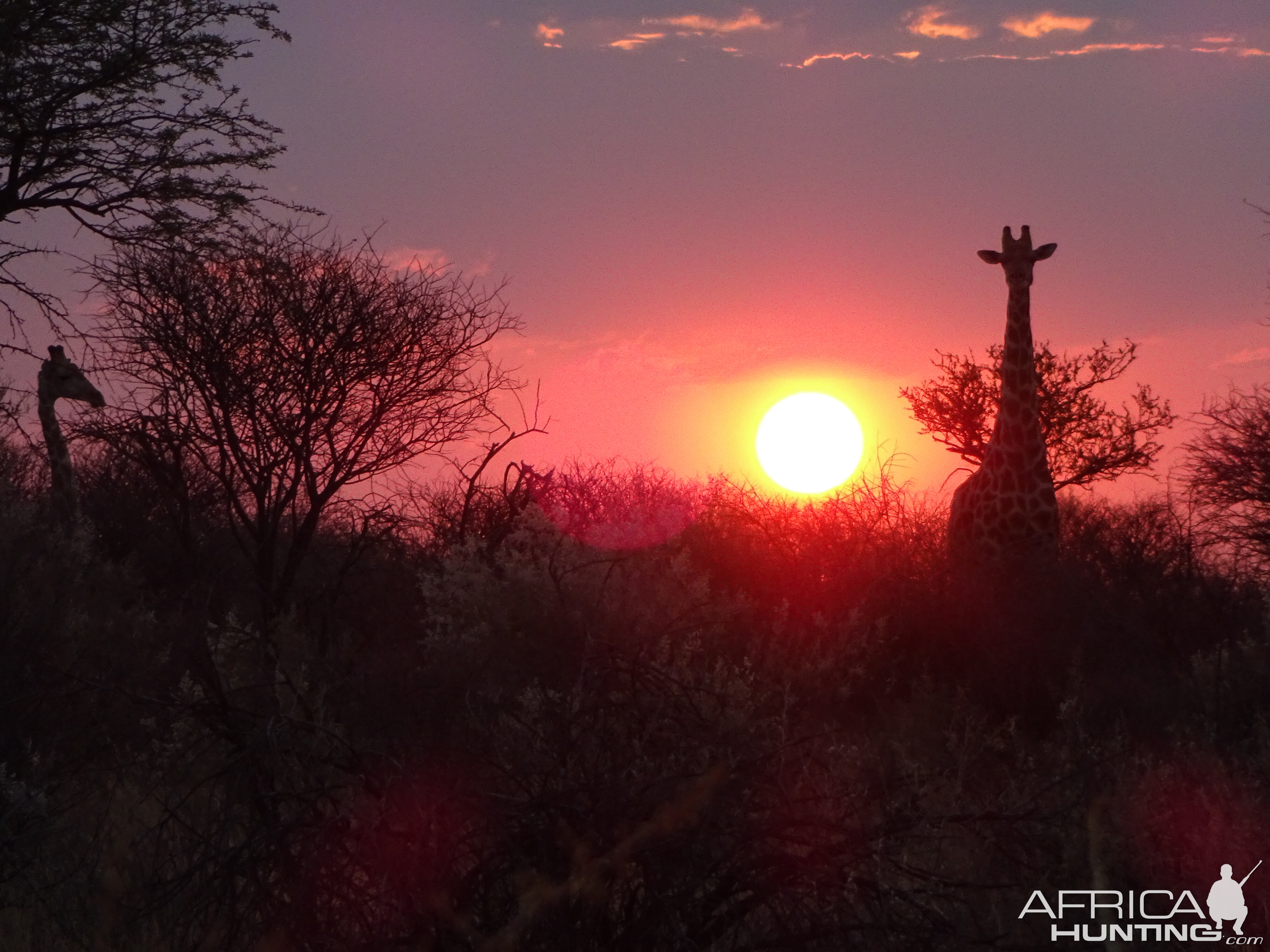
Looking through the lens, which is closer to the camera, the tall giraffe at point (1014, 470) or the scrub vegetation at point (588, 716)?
the scrub vegetation at point (588, 716)

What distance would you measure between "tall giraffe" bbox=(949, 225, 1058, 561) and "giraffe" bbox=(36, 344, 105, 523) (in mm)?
9676

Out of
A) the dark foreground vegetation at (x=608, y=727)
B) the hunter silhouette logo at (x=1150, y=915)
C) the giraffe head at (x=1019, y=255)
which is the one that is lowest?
the hunter silhouette logo at (x=1150, y=915)

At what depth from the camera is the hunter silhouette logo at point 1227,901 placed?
5.34m

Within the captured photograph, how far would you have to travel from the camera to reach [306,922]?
10.4ft

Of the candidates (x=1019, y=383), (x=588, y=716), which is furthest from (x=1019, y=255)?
(x=588, y=716)

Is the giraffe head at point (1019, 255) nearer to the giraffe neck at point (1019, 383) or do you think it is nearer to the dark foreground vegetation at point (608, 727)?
the giraffe neck at point (1019, 383)

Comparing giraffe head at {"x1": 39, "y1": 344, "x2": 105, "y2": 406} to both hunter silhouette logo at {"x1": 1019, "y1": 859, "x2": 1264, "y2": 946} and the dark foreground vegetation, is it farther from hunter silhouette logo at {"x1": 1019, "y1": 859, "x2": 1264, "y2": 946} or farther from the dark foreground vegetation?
hunter silhouette logo at {"x1": 1019, "y1": 859, "x2": 1264, "y2": 946}

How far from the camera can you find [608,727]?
10.8 feet

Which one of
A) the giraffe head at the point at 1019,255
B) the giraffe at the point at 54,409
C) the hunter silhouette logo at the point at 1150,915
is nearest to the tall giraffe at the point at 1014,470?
the giraffe head at the point at 1019,255

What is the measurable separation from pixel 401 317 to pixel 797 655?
18.2ft

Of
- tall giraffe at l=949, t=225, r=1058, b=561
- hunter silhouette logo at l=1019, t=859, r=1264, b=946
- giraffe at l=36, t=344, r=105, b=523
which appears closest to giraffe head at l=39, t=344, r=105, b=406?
giraffe at l=36, t=344, r=105, b=523

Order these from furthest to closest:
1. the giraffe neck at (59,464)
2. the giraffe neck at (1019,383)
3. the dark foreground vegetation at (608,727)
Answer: the giraffe neck at (59,464) < the giraffe neck at (1019,383) < the dark foreground vegetation at (608,727)

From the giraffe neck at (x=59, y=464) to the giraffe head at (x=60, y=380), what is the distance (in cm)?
16

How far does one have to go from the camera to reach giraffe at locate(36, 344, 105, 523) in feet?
47.4
